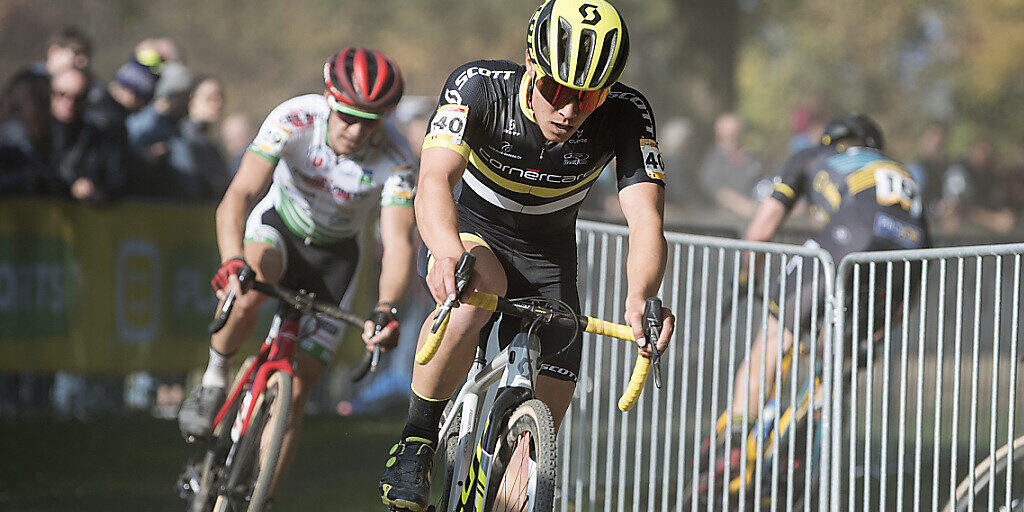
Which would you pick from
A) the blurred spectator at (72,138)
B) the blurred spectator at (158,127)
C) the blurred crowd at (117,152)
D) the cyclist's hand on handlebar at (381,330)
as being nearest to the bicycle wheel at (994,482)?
the cyclist's hand on handlebar at (381,330)

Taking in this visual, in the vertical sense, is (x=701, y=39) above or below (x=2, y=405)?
above

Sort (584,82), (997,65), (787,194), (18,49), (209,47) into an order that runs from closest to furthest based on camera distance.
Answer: (584,82), (787,194), (997,65), (18,49), (209,47)

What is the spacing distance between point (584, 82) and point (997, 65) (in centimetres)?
3624

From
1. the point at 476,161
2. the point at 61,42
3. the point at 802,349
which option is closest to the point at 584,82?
the point at 476,161

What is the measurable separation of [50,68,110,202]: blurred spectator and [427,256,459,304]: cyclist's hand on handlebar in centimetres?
639

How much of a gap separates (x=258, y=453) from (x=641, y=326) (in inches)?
89.0

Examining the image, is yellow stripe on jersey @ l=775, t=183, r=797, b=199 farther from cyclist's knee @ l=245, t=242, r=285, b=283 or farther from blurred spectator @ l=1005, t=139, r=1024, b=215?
blurred spectator @ l=1005, t=139, r=1024, b=215

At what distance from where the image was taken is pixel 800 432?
5441 mm

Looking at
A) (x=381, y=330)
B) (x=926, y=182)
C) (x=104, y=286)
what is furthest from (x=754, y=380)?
(x=926, y=182)

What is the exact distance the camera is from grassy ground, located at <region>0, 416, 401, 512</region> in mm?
7090

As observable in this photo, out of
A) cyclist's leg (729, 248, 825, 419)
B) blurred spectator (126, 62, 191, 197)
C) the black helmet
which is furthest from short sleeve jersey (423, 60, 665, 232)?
blurred spectator (126, 62, 191, 197)

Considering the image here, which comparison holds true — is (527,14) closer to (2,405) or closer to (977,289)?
(2,405)

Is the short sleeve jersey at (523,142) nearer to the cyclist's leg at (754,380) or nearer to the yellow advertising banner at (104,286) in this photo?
the cyclist's leg at (754,380)

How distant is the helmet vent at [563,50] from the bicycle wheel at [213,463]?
2.35 m
